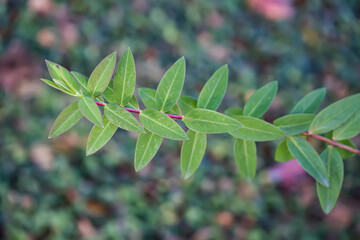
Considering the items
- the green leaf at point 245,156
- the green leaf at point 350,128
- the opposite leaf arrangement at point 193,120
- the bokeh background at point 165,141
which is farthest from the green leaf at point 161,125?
the bokeh background at point 165,141

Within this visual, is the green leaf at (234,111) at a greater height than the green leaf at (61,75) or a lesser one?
lesser

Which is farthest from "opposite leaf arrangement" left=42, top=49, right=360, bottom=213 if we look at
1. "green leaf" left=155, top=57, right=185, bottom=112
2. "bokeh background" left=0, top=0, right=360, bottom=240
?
"bokeh background" left=0, top=0, right=360, bottom=240

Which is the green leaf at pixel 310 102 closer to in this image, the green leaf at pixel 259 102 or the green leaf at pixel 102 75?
the green leaf at pixel 259 102

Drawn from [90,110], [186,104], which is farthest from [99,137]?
[186,104]

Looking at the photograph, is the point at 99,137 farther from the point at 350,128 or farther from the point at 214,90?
the point at 350,128

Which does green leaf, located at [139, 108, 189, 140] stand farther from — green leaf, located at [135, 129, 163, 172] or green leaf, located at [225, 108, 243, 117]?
green leaf, located at [225, 108, 243, 117]

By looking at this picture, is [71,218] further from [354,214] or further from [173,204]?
[354,214]
